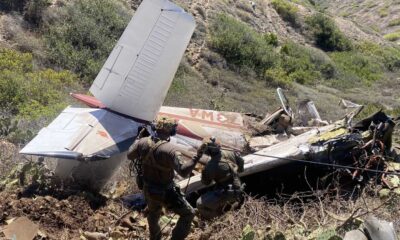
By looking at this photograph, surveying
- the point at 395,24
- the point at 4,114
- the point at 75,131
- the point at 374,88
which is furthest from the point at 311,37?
the point at 395,24

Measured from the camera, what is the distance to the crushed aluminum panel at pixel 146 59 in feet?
24.2

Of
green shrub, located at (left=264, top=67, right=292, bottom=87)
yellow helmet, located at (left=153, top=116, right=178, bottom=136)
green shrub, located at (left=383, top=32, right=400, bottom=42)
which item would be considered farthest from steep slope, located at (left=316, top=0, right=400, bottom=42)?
yellow helmet, located at (left=153, top=116, right=178, bottom=136)

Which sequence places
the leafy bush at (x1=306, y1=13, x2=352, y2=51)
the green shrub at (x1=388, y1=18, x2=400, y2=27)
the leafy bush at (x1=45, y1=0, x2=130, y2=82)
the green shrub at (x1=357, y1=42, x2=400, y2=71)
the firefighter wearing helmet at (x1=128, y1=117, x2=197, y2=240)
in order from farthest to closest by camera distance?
the green shrub at (x1=388, y1=18, x2=400, y2=27) → the green shrub at (x1=357, y1=42, x2=400, y2=71) → the leafy bush at (x1=306, y1=13, x2=352, y2=51) → the leafy bush at (x1=45, y1=0, x2=130, y2=82) → the firefighter wearing helmet at (x1=128, y1=117, x2=197, y2=240)

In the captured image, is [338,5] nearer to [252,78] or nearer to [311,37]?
[311,37]

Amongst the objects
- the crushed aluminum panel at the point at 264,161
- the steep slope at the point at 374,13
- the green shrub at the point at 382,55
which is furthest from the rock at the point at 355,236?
the steep slope at the point at 374,13

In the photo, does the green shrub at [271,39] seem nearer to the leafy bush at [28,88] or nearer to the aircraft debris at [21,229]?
the leafy bush at [28,88]

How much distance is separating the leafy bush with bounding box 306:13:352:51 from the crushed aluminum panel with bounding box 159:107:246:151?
67.4 ft

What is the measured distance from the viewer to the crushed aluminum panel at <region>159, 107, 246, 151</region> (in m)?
8.12

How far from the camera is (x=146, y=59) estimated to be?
24.6 ft

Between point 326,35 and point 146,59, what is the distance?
74.3 ft

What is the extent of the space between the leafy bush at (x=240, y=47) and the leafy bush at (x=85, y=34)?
12.7 feet

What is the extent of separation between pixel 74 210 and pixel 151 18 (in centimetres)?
291

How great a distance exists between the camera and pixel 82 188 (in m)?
7.30

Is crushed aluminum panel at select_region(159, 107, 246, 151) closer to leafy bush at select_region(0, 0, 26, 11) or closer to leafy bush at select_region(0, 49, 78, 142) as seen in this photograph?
leafy bush at select_region(0, 49, 78, 142)
